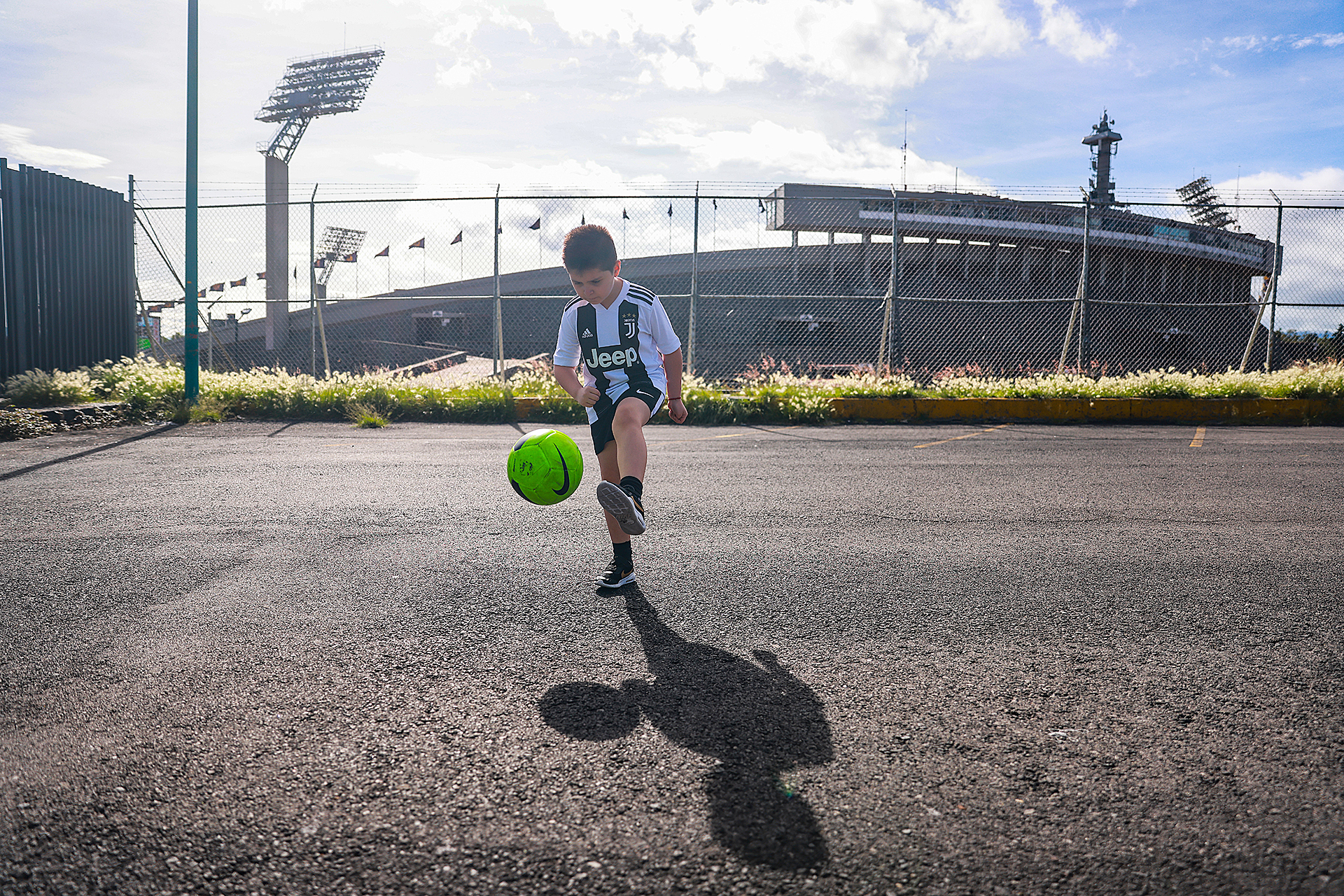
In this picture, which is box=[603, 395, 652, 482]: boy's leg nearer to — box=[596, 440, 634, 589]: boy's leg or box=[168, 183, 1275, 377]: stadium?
box=[596, 440, 634, 589]: boy's leg

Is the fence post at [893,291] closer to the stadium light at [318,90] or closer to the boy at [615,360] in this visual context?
the boy at [615,360]

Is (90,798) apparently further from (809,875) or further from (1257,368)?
(1257,368)

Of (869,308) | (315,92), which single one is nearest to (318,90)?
(315,92)

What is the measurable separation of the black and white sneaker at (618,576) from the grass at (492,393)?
768 centimetres

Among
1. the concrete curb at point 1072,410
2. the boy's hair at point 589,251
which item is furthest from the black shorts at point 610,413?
the concrete curb at point 1072,410

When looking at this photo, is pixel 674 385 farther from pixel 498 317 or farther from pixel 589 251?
pixel 498 317

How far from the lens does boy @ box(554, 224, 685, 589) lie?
3.85 m

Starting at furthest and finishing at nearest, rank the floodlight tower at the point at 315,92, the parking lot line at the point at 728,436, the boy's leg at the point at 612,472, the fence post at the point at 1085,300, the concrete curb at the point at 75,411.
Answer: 1. the floodlight tower at the point at 315,92
2. the fence post at the point at 1085,300
3. the concrete curb at the point at 75,411
4. the parking lot line at the point at 728,436
5. the boy's leg at the point at 612,472

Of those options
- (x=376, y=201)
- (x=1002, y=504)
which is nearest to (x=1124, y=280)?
(x=376, y=201)

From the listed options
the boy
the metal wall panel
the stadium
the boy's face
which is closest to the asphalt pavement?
the boy

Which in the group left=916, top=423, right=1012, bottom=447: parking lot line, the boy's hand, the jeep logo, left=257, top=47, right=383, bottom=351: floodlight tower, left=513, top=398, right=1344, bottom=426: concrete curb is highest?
left=257, top=47, right=383, bottom=351: floodlight tower

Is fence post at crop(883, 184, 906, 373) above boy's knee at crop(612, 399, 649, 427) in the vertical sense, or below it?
above

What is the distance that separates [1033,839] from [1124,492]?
201 inches

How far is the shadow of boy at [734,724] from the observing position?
191 centimetres
